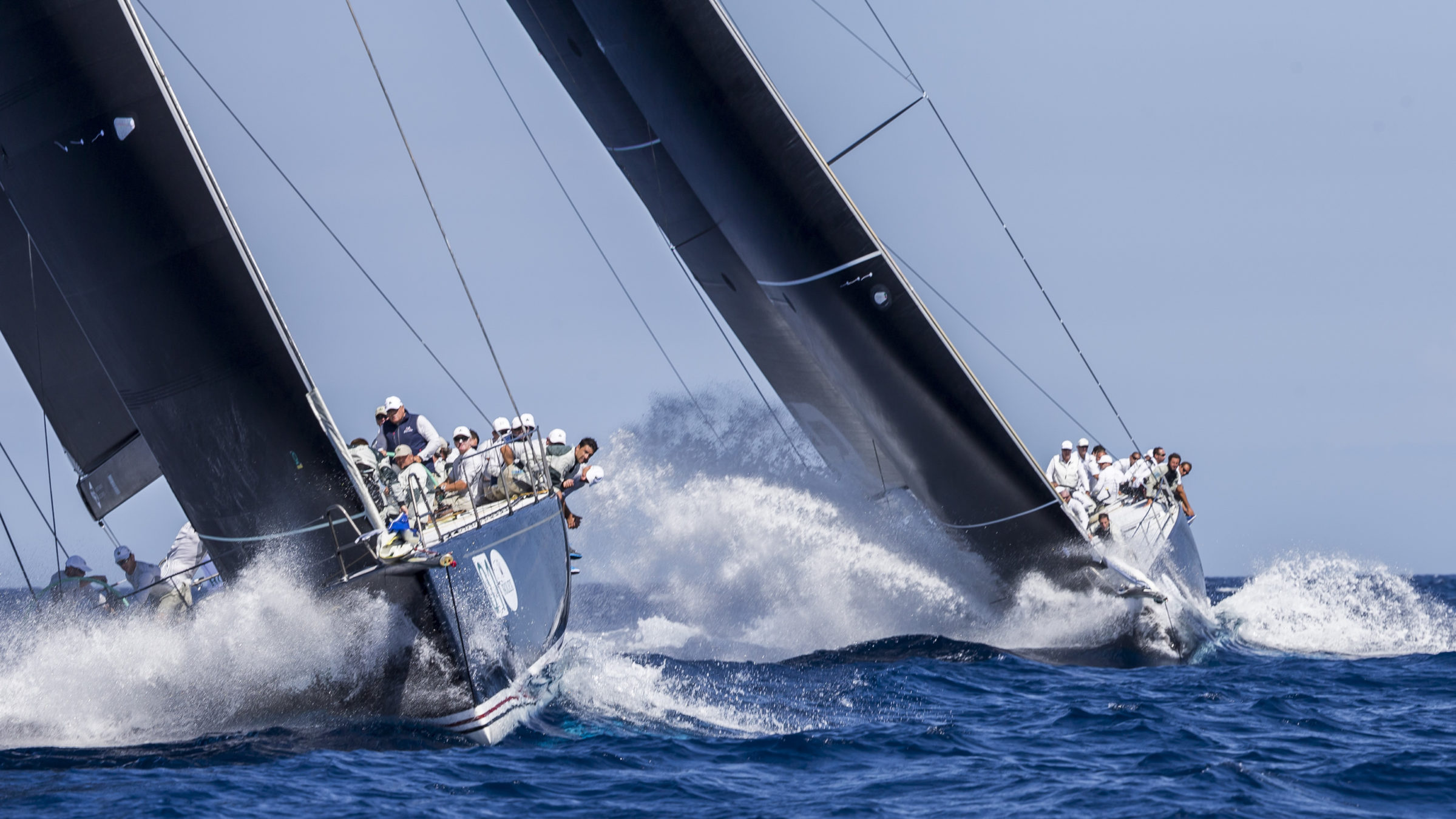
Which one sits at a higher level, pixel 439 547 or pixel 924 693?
pixel 439 547

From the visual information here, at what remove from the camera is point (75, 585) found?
830 cm

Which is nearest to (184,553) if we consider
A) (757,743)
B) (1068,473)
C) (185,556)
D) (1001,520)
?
(185,556)

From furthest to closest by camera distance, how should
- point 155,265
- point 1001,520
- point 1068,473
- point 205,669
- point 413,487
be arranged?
point 1068,473
point 1001,520
point 413,487
point 205,669
point 155,265

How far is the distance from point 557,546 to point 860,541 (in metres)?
3.57

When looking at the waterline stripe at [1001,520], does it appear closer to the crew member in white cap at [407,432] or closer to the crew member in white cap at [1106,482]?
the crew member in white cap at [1106,482]

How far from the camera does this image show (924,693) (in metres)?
7.88

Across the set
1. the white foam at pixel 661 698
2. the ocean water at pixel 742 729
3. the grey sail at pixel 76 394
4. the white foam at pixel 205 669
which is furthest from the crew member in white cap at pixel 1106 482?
the grey sail at pixel 76 394

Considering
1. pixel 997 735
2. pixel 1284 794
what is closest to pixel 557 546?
pixel 997 735

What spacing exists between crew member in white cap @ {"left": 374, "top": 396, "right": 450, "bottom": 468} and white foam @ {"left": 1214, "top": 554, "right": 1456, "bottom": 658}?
7.50 m

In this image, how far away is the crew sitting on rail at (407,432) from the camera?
25.5 ft

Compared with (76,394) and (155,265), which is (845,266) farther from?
(76,394)

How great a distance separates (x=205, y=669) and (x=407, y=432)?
1.89 m

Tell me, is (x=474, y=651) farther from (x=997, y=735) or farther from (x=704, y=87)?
(x=704, y=87)

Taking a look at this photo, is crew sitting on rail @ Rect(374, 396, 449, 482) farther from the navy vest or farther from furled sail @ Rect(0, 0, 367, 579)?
furled sail @ Rect(0, 0, 367, 579)
